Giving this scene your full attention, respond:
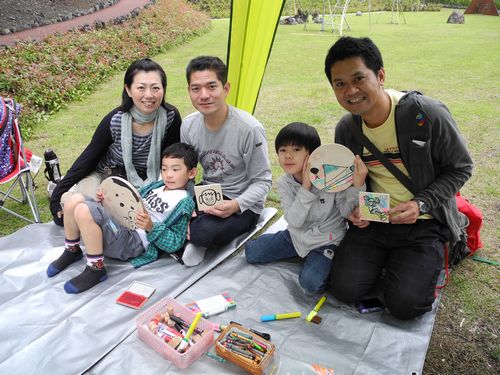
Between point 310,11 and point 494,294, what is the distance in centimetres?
2014

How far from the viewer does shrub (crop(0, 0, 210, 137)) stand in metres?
6.67

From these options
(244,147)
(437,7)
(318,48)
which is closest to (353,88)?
(244,147)

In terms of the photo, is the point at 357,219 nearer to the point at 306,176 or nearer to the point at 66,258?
the point at 306,176

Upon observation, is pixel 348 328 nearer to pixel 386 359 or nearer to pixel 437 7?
pixel 386 359

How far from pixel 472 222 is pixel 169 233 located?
2046mm

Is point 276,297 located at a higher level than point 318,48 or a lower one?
lower

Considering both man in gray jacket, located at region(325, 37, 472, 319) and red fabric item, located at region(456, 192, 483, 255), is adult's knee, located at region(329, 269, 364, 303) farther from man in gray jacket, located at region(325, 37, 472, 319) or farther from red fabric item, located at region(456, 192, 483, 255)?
red fabric item, located at region(456, 192, 483, 255)

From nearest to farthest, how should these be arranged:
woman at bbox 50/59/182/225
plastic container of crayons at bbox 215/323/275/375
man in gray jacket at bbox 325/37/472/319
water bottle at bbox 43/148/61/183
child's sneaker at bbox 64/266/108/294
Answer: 1. plastic container of crayons at bbox 215/323/275/375
2. man in gray jacket at bbox 325/37/472/319
3. child's sneaker at bbox 64/266/108/294
4. woman at bbox 50/59/182/225
5. water bottle at bbox 43/148/61/183

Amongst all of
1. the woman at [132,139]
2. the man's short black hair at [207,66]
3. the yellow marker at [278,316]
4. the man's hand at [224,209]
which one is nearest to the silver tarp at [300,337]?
the yellow marker at [278,316]

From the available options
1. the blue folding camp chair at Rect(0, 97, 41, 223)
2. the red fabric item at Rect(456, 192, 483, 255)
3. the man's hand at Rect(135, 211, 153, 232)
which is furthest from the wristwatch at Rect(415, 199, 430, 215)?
the blue folding camp chair at Rect(0, 97, 41, 223)

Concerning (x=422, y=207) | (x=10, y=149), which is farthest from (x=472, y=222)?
(x=10, y=149)

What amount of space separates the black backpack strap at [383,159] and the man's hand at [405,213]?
0.13m

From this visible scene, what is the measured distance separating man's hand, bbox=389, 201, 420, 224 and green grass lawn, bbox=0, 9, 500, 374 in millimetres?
674

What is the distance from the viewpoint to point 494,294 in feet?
8.30
